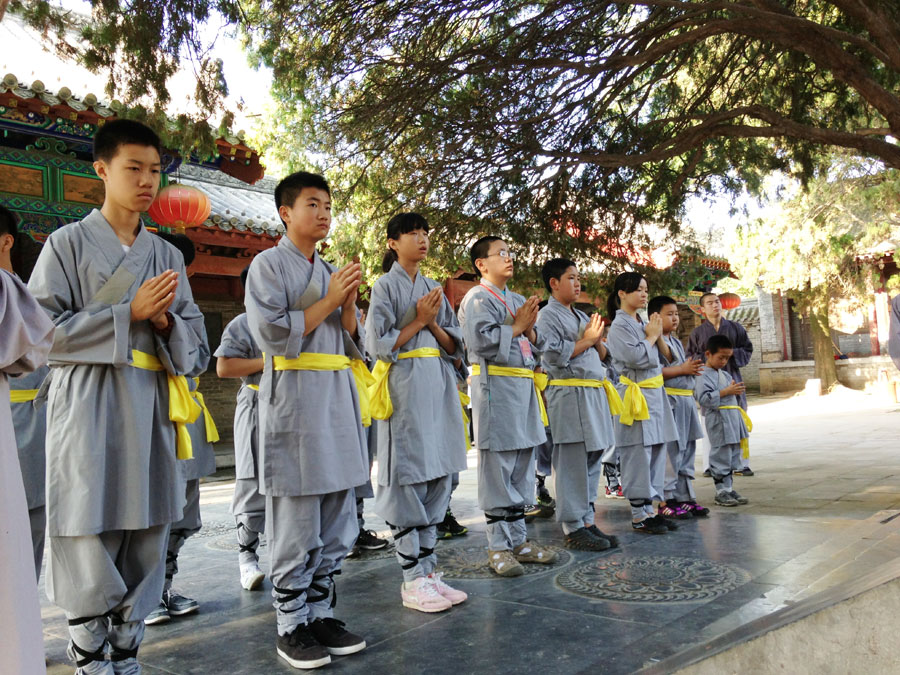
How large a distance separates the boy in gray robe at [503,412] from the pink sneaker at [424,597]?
63 cm

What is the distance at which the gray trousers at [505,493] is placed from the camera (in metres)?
4.08

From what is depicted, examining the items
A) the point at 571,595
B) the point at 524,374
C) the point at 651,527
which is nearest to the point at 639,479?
the point at 651,527

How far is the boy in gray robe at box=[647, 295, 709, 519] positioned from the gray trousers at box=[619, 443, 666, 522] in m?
0.41

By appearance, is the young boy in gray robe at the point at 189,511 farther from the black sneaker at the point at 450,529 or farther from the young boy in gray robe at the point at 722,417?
the young boy in gray robe at the point at 722,417

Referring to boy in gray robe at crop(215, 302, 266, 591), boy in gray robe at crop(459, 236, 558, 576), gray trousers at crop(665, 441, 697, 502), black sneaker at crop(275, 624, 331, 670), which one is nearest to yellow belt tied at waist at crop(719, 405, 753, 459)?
gray trousers at crop(665, 441, 697, 502)

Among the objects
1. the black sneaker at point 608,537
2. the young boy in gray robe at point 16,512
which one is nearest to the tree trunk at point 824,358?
the black sneaker at point 608,537

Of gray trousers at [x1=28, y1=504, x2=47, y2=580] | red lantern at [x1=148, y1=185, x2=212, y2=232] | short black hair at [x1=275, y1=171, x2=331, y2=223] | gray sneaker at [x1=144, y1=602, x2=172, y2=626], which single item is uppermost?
red lantern at [x1=148, y1=185, x2=212, y2=232]

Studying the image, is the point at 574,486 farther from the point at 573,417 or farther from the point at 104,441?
the point at 104,441

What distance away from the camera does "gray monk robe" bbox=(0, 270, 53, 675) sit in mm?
1662

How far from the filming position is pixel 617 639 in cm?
289

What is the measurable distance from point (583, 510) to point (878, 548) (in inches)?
64.2

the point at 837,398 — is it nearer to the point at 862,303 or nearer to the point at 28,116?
the point at 862,303

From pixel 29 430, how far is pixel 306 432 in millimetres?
1138

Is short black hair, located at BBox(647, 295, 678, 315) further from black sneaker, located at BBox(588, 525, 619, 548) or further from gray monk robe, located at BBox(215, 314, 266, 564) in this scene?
gray monk robe, located at BBox(215, 314, 266, 564)
